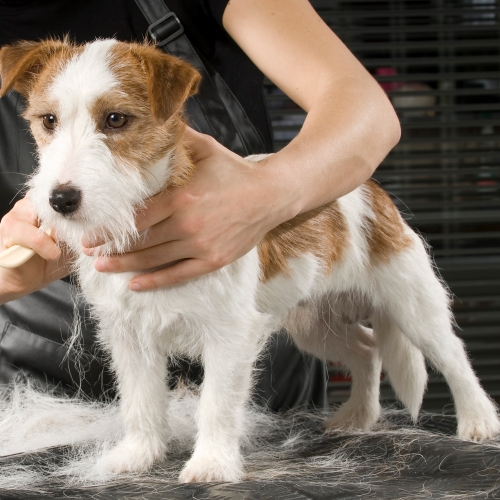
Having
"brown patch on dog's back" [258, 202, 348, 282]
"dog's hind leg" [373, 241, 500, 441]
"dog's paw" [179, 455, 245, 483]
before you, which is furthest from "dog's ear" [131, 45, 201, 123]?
"dog's hind leg" [373, 241, 500, 441]

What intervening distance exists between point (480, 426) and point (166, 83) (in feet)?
3.51

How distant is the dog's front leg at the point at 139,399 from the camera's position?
1488mm

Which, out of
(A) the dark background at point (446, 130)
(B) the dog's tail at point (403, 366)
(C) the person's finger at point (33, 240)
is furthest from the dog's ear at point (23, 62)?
(A) the dark background at point (446, 130)

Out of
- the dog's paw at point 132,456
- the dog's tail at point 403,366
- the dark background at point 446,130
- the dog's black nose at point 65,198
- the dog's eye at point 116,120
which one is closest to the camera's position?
the dog's black nose at point 65,198

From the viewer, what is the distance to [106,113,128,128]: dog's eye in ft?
3.92

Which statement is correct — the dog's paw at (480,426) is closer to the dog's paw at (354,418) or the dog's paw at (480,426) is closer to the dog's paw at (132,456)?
the dog's paw at (354,418)

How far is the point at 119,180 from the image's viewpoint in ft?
3.83

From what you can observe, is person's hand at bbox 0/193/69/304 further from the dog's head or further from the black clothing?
the black clothing

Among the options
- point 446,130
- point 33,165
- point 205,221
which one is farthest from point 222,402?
point 446,130

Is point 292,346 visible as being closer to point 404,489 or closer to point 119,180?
point 404,489

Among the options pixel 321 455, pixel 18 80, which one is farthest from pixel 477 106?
pixel 18 80

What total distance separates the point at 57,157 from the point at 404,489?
76 centimetres

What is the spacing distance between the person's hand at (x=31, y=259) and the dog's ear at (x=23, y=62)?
0.64 ft

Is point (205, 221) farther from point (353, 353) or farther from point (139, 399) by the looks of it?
point (353, 353)
